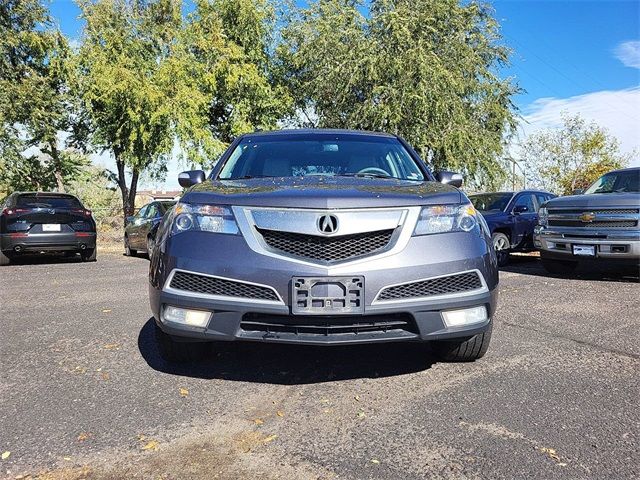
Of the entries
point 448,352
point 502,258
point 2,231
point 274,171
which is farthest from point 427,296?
point 2,231

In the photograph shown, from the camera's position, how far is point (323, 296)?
297 centimetres

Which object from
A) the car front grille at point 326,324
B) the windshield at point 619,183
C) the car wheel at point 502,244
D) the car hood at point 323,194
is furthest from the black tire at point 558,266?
the car front grille at point 326,324

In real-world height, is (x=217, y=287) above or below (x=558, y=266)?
above

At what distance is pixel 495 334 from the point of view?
475 centimetres

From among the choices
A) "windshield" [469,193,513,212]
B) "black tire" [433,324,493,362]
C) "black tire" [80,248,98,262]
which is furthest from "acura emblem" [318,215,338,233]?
"black tire" [80,248,98,262]

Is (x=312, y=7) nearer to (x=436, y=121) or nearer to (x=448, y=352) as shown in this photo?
(x=436, y=121)

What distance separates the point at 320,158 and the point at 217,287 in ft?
6.07

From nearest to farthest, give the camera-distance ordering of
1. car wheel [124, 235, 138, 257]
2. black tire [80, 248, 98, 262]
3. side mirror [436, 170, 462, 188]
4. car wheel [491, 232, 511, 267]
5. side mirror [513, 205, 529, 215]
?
side mirror [436, 170, 462, 188], car wheel [491, 232, 511, 267], side mirror [513, 205, 529, 215], black tire [80, 248, 98, 262], car wheel [124, 235, 138, 257]

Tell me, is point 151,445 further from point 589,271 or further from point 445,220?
point 589,271

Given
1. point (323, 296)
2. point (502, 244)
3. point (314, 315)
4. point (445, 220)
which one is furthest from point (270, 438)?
point (502, 244)

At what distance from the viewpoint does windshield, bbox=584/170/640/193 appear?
8.75 m

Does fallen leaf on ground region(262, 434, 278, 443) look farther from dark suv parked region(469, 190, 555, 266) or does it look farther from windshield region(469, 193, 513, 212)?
windshield region(469, 193, 513, 212)

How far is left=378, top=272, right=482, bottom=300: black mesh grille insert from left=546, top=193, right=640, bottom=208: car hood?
587cm

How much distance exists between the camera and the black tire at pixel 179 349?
364 centimetres
